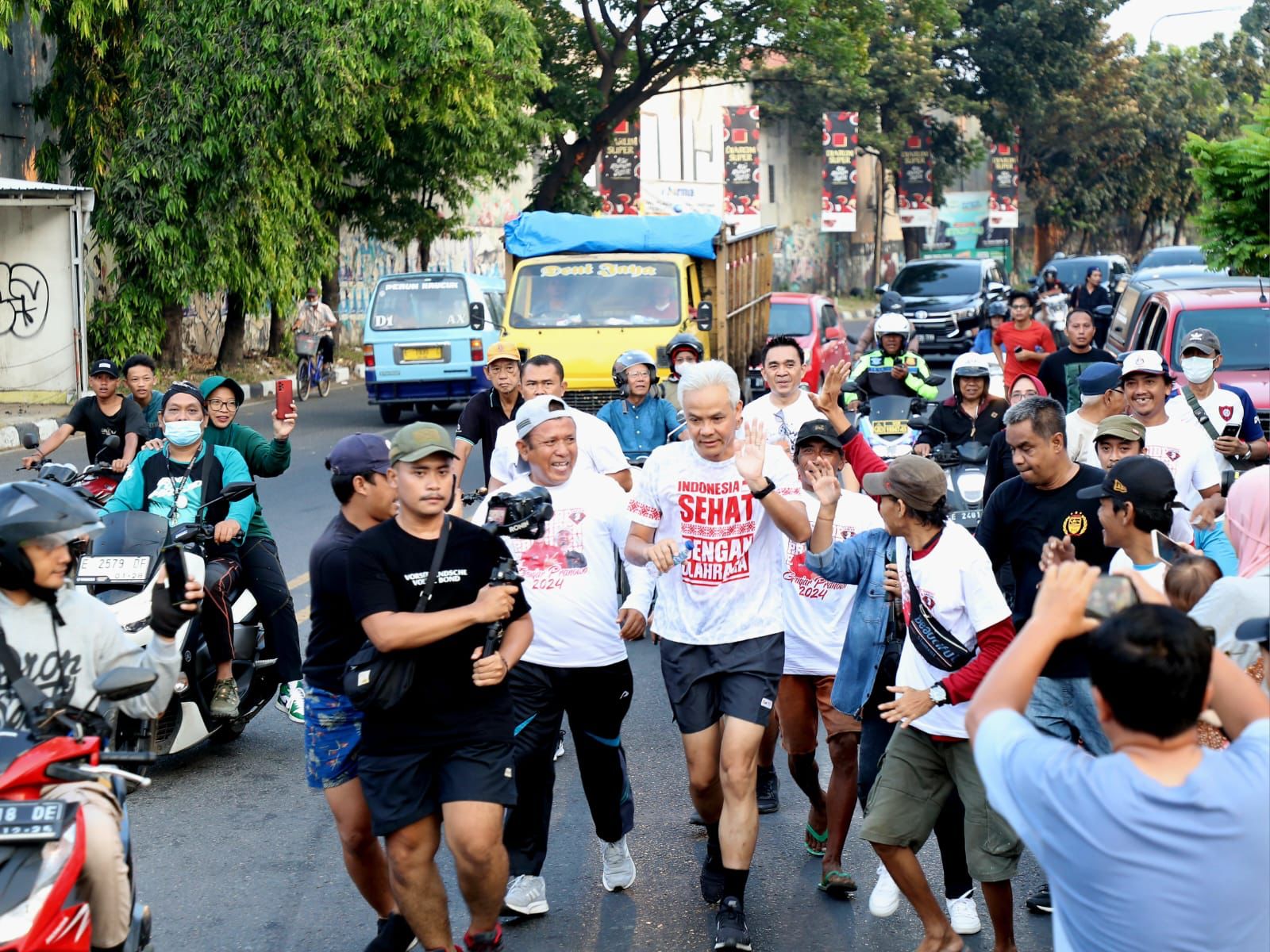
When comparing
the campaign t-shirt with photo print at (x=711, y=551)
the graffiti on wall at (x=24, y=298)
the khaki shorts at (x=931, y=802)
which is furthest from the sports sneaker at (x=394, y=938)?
the graffiti on wall at (x=24, y=298)

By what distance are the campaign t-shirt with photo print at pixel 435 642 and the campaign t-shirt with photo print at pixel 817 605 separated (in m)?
1.75

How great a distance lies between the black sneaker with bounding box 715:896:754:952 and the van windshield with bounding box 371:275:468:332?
18.0 meters

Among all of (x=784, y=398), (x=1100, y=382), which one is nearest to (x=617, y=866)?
(x=784, y=398)

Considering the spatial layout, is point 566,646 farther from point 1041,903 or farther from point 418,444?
point 1041,903

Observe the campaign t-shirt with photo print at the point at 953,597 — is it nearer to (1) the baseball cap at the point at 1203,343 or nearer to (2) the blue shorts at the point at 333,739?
(2) the blue shorts at the point at 333,739

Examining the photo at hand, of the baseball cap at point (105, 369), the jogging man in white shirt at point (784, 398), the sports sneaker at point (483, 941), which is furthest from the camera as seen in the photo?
the baseball cap at point (105, 369)

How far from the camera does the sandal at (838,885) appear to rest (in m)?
5.81

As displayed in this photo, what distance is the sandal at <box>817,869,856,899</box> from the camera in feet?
19.1

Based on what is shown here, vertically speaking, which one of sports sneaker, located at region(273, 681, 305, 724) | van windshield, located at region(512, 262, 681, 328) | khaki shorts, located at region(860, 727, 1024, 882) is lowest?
sports sneaker, located at region(273, 681, 305, 724)

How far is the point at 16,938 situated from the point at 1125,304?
13772 millimetres

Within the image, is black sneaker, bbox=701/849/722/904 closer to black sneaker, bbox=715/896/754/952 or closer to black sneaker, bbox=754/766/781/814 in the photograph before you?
black sneaker, bbox=715/896/754/952

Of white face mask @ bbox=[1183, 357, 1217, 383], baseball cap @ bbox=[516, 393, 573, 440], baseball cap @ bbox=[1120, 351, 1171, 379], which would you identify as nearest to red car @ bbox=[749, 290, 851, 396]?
white face mask @ bbox=[1183, 357, 1217, 383]

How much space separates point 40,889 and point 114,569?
333 centimetres

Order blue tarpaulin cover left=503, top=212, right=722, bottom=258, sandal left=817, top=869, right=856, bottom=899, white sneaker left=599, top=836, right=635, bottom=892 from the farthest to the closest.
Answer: blue tarpaulin cover left=503, top=212, right=722, bottom=258, white sneaker left=599, top=836, right=635, bottom=892, sandal left=817, top=869, right=856, bottom=899
